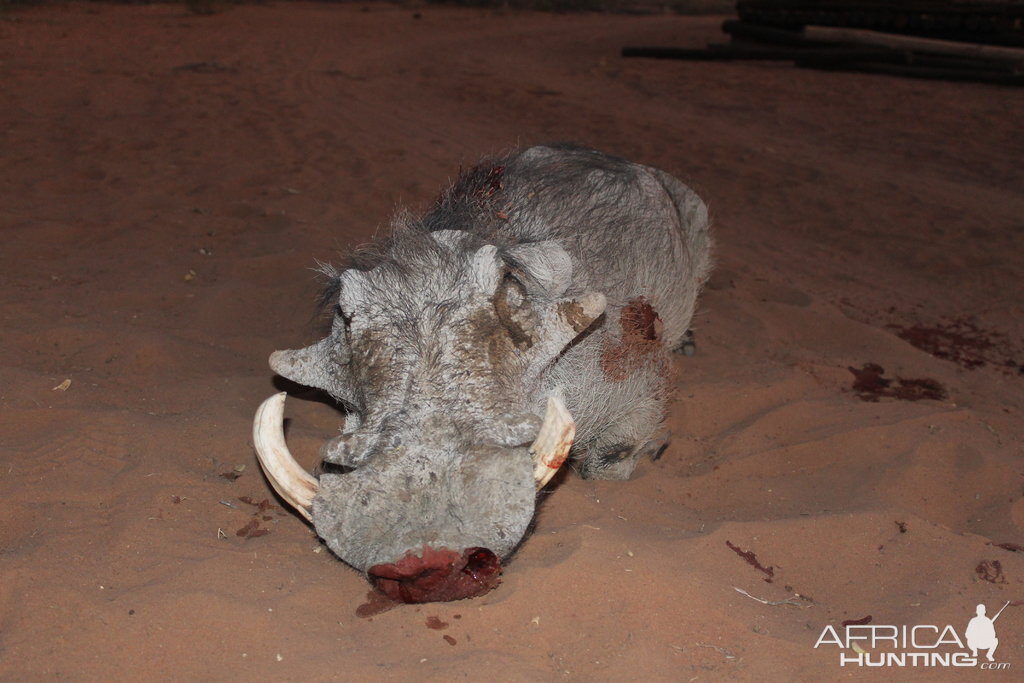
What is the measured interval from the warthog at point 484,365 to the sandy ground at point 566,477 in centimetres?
30

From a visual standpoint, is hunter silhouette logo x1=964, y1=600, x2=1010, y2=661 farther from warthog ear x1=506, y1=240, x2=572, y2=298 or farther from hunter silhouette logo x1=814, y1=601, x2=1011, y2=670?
warthog ear x1=506, y1=240, x2=572, y2=298

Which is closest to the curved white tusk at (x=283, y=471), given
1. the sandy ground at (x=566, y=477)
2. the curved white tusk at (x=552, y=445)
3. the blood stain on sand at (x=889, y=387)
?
the sandy ground at (x=566, y=477)

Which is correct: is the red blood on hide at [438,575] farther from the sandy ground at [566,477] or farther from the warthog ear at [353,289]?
the warthog ear at [353,289]

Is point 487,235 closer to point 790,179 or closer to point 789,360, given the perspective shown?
point 789,360

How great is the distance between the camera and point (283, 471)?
2.31 meters

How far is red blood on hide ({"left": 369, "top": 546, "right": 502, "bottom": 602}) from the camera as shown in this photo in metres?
1.97

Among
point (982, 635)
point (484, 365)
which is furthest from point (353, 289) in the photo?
point (982, 635)

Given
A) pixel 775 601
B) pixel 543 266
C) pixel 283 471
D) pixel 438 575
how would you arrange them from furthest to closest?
pixel 543 266
pixel 775 601
pixel 283 471
pixel 438 575

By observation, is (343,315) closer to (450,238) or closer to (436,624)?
(450,238)

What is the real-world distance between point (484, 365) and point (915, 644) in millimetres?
1445

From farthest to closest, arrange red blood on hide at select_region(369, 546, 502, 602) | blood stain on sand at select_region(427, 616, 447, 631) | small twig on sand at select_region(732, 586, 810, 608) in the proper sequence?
1. small twig on sand at select_region(732, 586, 810, 608)
2. blood stain on sand at select_region(427, 616, 447, 631)
3. red blood on hide at select_region(369, 546, 502, 602)

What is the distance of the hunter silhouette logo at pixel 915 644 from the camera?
7.29 ft

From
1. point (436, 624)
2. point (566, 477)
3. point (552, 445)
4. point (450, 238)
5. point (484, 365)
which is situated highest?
point (450, 238)

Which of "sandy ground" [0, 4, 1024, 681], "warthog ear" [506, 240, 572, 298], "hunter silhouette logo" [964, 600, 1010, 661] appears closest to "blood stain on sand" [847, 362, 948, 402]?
"sandy ground" [0, 4, 1024, 681]
